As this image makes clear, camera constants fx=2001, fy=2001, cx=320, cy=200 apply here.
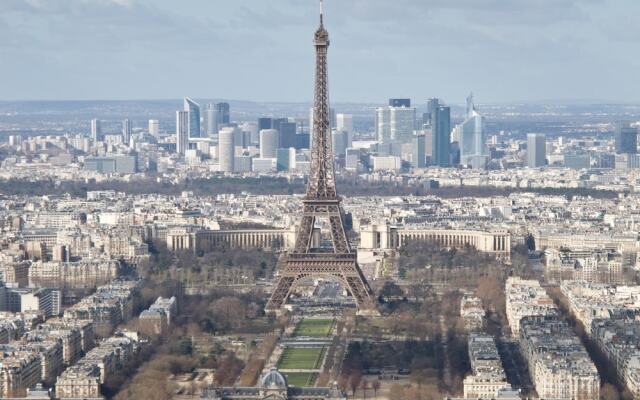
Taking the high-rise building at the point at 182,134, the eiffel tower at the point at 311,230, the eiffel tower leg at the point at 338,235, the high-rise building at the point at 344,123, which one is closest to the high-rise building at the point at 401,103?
the high-rise building at the point at 344,123

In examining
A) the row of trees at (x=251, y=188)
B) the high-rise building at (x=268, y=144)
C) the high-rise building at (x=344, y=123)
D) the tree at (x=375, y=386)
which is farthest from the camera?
the high-rise building at (x=344, y=123)

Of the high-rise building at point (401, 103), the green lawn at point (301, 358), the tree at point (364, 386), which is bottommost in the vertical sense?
the tree at point (364, 386)

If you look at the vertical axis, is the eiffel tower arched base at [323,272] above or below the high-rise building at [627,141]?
below

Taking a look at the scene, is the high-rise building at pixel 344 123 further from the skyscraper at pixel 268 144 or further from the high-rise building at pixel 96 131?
the skyscraper at pixel 268 144

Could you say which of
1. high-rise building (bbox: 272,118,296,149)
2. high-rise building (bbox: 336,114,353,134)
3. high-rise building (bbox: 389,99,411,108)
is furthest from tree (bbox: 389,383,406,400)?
high-rise building (bbox: 336,114,353,134)

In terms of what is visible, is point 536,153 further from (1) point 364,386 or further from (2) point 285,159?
(1) point 364,386

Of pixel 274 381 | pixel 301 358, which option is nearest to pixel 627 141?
pixel 301 358

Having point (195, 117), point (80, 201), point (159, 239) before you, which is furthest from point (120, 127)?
point (159, 239)
